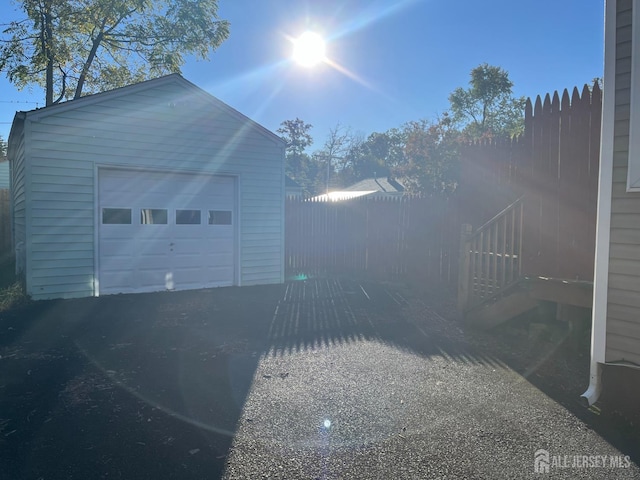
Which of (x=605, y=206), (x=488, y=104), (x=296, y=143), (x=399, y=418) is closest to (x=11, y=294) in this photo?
(x=399, y=418)

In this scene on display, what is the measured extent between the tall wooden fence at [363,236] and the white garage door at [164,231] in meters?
2.71

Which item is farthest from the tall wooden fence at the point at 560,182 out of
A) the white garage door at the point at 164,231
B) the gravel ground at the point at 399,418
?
the white garage door at the point at 164,231

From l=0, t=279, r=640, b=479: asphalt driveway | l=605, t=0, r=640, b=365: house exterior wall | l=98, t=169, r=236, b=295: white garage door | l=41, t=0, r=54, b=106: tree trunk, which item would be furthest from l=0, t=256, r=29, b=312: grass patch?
l=605, t=0, r=640, b=365: house exterior wall

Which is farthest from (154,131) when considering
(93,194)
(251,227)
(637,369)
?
(637,369)

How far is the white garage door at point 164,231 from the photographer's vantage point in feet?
25.2

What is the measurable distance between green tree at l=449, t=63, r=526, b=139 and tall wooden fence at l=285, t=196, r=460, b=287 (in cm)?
1540

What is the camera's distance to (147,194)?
8047 millimetres

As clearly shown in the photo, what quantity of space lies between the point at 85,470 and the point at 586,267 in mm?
5366

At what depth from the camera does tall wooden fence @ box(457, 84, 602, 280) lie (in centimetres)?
470

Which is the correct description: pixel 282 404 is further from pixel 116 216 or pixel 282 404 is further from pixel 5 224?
pixel 5 224

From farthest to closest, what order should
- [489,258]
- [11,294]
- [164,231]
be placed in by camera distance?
[164,231] < [11,294] < [489,258]

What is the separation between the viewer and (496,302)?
5.32m

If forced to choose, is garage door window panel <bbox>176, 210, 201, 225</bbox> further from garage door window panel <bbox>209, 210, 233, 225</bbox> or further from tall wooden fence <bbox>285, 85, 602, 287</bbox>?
tall wooden fence <bbox>285, 85, 602, 287</bbox>

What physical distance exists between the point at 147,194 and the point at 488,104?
874 inches
